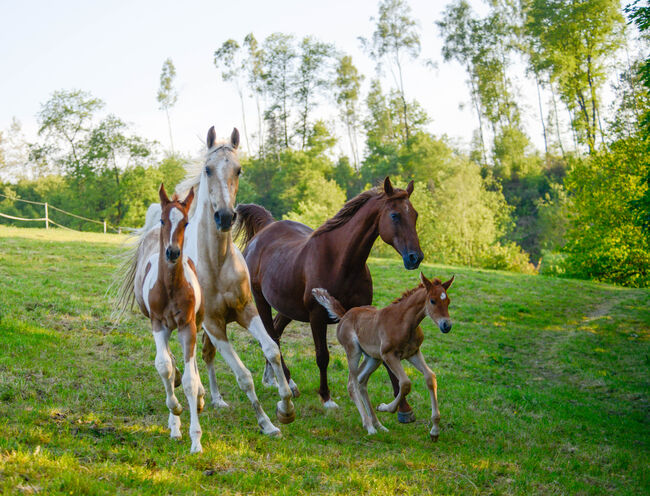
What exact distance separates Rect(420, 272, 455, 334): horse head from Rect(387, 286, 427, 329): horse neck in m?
0.09

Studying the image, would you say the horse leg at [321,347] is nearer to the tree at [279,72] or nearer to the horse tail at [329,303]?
the horse tail at [329,303]

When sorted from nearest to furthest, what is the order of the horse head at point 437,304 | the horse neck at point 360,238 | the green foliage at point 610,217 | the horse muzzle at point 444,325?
the horse muzzle at point 444,325
the horse head at point 437,304
the horse neck at point 360,238
the green foliage at point 610,217

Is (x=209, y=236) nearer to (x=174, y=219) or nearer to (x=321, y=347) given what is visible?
(x=174, y=219)

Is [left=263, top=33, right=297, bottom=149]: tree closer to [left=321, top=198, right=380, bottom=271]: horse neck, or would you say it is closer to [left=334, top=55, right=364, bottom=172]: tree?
[left=334, top=55, right=364, bottom=172]: tree

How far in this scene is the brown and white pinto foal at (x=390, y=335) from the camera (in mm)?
6172

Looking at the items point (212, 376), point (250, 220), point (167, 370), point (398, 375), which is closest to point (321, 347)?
A: point (398, 375)

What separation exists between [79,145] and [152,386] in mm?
51029

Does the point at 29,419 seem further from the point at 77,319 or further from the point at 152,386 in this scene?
the point at 77,319

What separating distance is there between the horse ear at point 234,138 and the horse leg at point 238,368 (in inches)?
74.9

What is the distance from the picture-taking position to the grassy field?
4602 mm

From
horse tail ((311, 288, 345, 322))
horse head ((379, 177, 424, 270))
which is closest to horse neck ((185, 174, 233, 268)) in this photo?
horse tail ((311, 288, 345, 322))

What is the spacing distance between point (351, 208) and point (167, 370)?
327cm

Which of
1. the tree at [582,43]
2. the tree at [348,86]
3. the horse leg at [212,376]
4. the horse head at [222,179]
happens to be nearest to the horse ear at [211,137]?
the horse head at [222,179]

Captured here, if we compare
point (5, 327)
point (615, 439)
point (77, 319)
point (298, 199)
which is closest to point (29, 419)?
point (5, 327)
